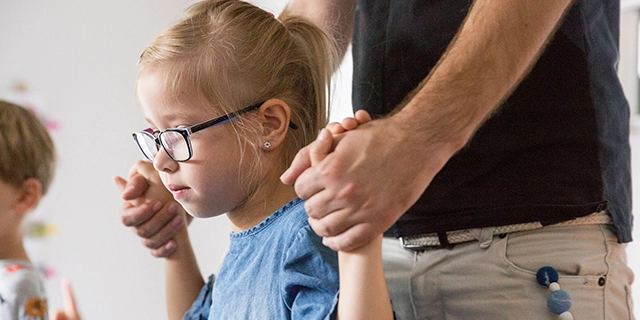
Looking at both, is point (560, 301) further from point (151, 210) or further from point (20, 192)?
point (20, 192)

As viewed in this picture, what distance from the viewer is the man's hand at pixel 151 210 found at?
4.25 ft

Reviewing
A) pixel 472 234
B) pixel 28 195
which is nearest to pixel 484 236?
pixel 472 234

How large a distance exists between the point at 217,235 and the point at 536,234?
85.6 inches

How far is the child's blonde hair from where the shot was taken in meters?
0.98

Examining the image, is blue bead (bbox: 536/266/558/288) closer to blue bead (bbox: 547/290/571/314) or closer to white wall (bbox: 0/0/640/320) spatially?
blue bead (bbox: 547/290/571/314)

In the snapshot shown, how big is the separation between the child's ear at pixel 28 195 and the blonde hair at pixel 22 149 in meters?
0.02

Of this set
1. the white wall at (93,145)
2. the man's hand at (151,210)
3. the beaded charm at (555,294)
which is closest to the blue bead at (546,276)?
the beaded charm at (555,294)

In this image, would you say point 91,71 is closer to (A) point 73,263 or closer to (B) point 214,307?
(A) point 73,263

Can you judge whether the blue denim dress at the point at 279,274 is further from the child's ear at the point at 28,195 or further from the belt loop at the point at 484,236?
the child's ear at the point at 28,195

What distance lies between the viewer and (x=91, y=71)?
2988 millimetres

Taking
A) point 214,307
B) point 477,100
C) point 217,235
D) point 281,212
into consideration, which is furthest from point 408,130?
point 217,235

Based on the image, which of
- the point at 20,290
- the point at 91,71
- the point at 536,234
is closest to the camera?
the point at 536,234

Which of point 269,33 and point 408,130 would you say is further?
point 269,33

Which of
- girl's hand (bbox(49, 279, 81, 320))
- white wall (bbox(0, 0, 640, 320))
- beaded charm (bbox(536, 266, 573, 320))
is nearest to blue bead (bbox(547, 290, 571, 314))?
beaded charm (bbox(536, 266, 573, 320))
